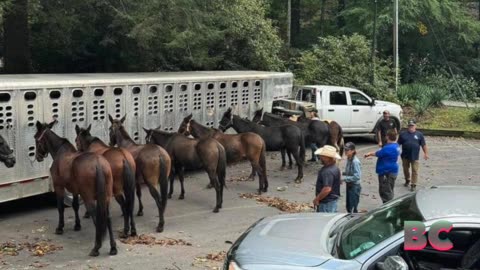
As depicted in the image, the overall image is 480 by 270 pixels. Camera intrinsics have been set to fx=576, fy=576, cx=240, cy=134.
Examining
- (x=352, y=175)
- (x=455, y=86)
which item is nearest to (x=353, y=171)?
(x=352, y=175)

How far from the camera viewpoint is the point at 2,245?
29.3 ft

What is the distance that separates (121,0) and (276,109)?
19.7ft

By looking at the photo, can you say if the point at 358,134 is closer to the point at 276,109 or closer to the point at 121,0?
the point at 276,109

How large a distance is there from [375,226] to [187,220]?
5.91 m

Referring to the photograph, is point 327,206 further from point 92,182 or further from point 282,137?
point 282,137

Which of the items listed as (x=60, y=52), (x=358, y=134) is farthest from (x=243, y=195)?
(x=60, y=52)

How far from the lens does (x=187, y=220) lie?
34.9 ft

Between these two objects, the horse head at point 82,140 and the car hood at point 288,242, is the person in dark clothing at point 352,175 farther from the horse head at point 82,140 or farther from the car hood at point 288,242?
the horse head at point 82,140

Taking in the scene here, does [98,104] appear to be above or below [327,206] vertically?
above

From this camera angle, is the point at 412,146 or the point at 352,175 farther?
the point at 412,146

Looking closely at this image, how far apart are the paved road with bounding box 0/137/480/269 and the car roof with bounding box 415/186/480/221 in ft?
11.8

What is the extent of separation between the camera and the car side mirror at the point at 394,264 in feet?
13.9

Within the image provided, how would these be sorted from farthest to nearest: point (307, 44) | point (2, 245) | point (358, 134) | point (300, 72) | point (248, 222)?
point (307, 44) < point (300, 72) < point (358, 134) < point (248, 222) < point (2, 245)

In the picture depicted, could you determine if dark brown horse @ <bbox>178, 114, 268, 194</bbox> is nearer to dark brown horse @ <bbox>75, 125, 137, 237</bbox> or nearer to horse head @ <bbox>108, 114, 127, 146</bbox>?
horse head @ <bbox>108, 114, 127, 146</bbox>
